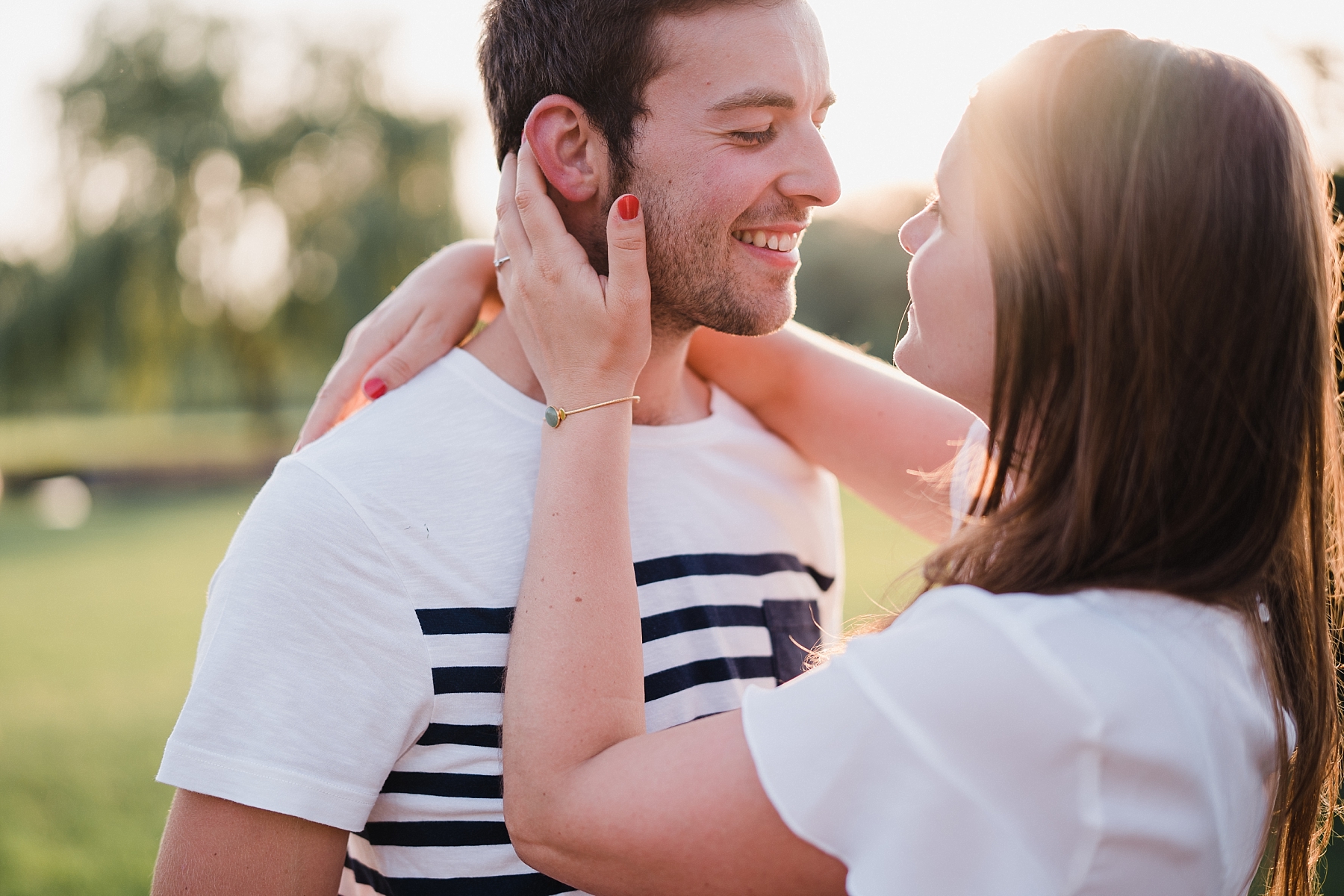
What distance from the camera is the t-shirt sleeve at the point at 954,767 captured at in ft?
3.72

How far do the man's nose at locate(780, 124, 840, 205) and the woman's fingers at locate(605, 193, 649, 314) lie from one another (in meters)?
0.32

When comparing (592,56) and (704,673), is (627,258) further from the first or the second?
(704,673)

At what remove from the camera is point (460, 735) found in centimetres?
165

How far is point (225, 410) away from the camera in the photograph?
3519 centimetres

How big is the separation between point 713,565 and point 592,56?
40.8 inches

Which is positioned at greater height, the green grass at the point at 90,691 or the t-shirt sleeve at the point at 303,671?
the t-shirt sleeve at the point at 303,671

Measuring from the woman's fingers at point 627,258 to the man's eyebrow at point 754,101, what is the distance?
0.26 metres

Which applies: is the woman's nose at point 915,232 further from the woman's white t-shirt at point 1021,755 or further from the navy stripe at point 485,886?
the navy stripe at point 485,886

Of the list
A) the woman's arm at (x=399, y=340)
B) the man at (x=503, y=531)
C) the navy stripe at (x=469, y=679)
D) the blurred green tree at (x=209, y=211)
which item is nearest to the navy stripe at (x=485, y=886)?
the man at (x=503, y=531)

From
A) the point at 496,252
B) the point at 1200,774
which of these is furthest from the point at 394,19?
the point at 1200,774

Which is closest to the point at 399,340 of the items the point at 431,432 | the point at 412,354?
the point at 412,354

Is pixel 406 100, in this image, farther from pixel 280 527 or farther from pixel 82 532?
pixel 280 527

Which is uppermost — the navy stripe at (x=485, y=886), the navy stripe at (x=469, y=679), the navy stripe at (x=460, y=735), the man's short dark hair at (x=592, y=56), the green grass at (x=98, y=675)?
the man's short dark hair at (x=592, y=56)

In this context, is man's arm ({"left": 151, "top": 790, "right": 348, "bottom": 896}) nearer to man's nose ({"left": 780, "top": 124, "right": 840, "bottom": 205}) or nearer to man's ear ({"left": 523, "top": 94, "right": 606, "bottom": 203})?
man's ear ({"left": 523, "top": 94, "right": 606, "bottom": 203})
